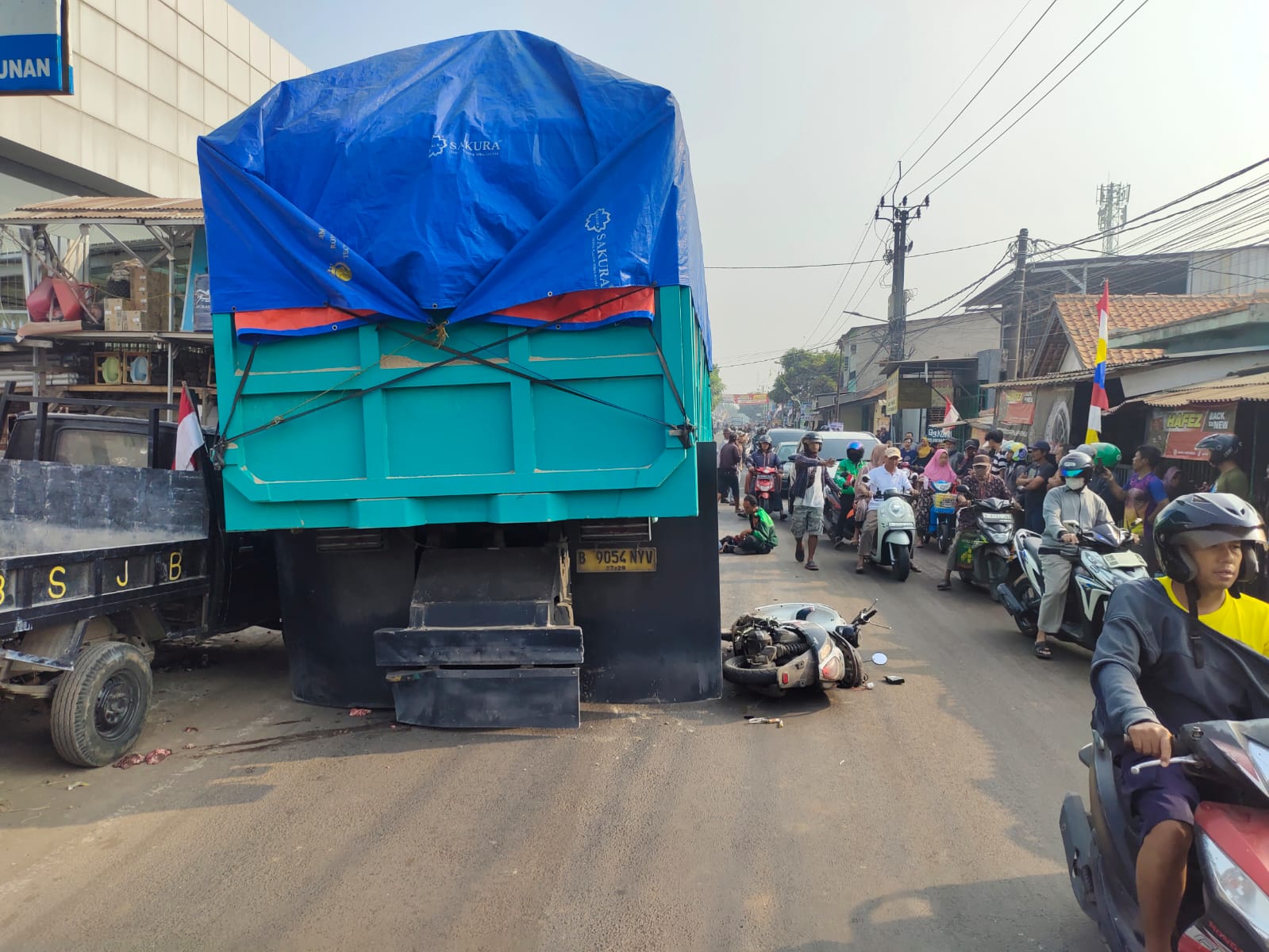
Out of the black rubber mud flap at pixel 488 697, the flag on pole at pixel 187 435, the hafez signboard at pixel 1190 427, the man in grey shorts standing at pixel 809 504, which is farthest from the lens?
the man in grey shorts standing at pixel 809 504

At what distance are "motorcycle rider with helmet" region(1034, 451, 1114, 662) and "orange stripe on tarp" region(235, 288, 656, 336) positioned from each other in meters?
4.12

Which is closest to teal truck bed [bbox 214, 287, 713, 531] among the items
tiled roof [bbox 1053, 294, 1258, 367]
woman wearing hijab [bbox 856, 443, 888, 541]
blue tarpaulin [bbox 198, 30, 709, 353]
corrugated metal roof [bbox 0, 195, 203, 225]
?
blue tarpaulin [bbox 198, 30, 709, 353]

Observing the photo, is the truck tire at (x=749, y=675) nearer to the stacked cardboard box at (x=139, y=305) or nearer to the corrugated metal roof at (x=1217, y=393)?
the corrugated metal roof at (x=1217, y=393)

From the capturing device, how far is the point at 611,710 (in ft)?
17.4

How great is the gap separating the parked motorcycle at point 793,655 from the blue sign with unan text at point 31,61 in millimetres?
6631

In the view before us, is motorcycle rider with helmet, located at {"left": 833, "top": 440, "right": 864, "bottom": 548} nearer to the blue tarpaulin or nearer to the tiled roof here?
the tiled roof

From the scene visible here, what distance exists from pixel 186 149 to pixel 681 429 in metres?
28.9

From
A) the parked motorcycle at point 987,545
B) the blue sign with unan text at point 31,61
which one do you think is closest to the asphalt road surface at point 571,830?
the parked motorcycle at point 987,545

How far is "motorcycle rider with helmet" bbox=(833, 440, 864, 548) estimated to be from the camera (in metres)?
11.9

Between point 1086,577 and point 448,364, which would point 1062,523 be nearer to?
point 1086,577

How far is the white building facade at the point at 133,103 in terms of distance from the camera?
2194 cm

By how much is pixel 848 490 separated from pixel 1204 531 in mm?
9586

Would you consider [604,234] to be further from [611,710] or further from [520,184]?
[611,710]

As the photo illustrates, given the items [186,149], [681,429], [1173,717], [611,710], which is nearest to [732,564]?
[611,710]
